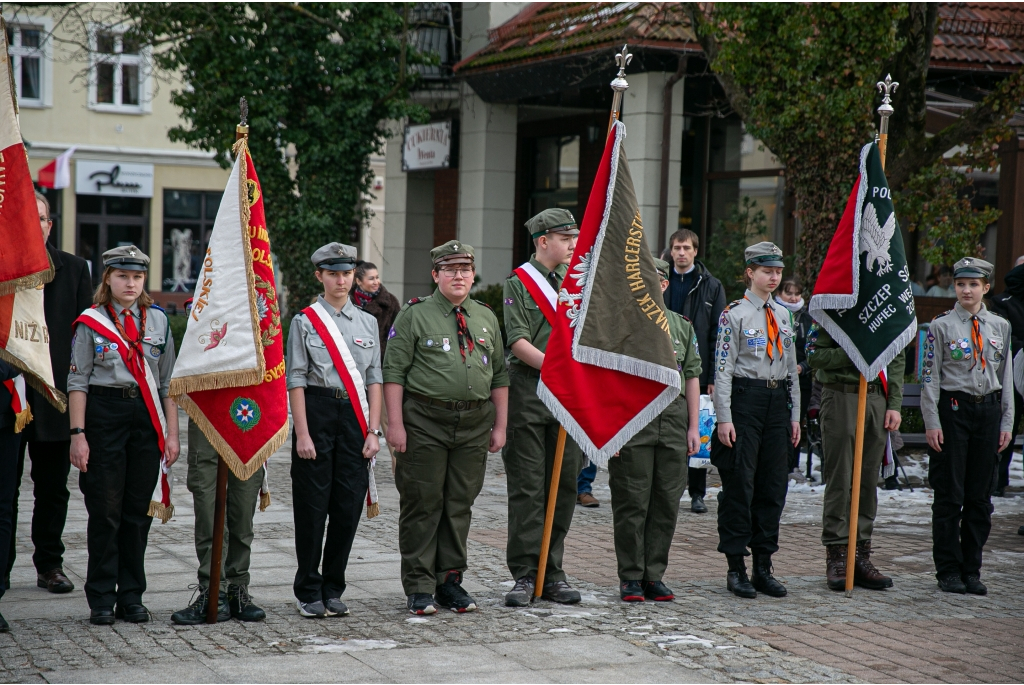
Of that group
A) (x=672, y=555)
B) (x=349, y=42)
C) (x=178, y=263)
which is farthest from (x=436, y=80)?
(x=178, y=263)

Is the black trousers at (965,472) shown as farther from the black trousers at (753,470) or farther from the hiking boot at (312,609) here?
the hiking boot at (312,609)

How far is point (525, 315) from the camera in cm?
672

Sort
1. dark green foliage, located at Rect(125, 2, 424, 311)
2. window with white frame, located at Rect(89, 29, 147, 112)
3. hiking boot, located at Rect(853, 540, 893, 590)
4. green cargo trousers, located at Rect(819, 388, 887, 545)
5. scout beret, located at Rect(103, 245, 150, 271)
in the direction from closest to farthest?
scout beret, located at Rect(103, 245, 150, 271), hiking boot, located at Rect(853, 540, 893, 590), green cargo trousers, located at Rect(819, 388, 887, 545), dark green foliage, located at Rect(125, 2, 424, 311), window with white frame, located at Rect(89, 29, 147, 112)

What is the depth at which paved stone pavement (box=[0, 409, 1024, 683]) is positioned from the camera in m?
5.13

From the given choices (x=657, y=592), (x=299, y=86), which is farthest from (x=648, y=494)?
(x=299, y=86)

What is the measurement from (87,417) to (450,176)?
15.5 metres

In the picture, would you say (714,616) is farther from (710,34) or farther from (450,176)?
(450,176)

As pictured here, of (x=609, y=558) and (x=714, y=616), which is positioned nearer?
(x=714, y=616)

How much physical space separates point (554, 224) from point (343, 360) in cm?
156

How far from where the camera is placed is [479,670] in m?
5.11

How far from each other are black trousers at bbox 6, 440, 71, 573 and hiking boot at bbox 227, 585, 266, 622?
1.38 meters

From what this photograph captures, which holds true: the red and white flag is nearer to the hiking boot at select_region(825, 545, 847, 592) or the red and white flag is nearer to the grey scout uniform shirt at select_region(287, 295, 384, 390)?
the grey scout uniform shirt at select_region(287, 295, 384, 390)

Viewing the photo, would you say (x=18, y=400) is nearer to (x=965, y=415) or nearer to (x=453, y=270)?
(x=453, y=270)

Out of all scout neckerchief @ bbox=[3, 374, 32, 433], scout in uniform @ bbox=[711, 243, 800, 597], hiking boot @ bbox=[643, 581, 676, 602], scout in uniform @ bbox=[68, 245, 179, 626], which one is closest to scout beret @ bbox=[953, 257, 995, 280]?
scout in uniform @ bbox=[711, 243, 800, 597]
